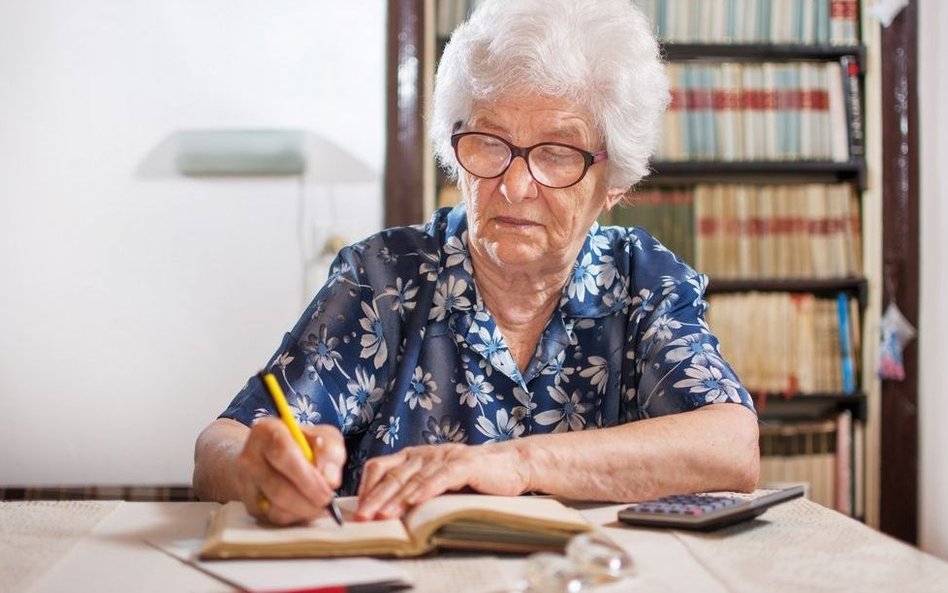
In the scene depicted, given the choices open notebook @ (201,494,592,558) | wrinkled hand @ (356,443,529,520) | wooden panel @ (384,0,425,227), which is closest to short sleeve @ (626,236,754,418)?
wrinkled hand @ (356,443,529,520)

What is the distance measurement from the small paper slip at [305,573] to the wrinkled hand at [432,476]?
135 millimetres

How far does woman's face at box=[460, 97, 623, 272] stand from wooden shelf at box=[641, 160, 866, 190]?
1.65 m

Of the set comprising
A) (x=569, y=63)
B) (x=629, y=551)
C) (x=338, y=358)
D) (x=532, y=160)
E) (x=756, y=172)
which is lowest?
(x=629, y=551)

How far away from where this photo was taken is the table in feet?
2.60

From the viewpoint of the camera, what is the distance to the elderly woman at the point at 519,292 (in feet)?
4.71

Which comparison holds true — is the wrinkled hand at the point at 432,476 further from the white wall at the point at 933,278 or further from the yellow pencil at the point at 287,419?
the white wall at the point at 933,278

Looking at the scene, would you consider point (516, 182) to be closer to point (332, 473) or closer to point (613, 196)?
point (613, 196)

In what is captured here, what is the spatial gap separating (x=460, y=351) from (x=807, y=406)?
219 centimetres

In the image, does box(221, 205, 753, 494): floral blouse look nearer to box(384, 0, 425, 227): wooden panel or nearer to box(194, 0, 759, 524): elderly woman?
box(194, 0, 759, 524): elderly woman

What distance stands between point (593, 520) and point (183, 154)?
2436 millimetres

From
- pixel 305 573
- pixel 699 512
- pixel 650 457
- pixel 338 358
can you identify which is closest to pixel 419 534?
pixel 305 573

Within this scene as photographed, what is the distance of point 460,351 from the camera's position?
4.99 feet

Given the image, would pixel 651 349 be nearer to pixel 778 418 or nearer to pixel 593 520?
pixel 593 520

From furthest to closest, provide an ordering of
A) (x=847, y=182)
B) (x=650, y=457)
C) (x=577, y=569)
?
(x=847, y=182), (x=650, y=457), (x=577, y=569)
